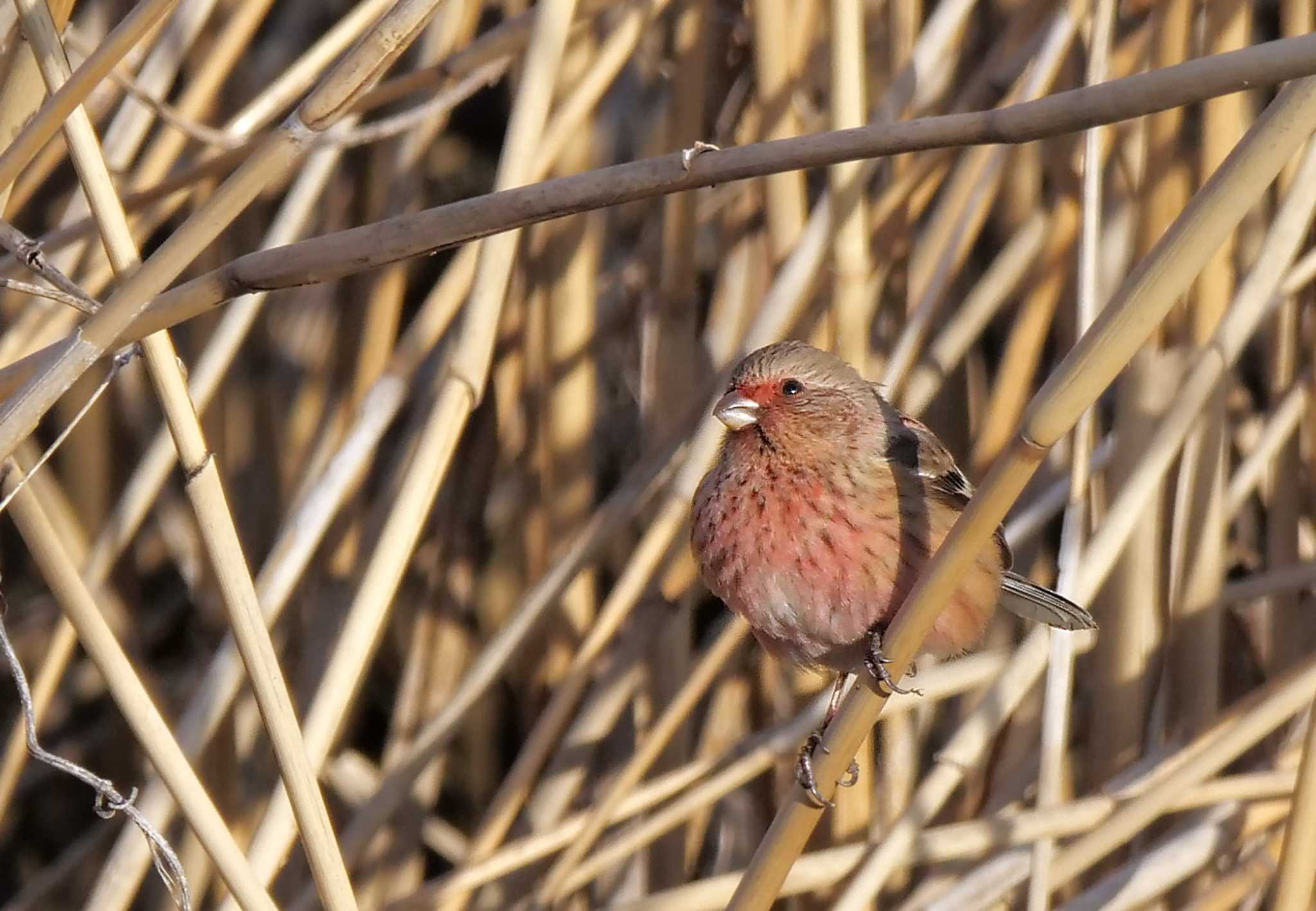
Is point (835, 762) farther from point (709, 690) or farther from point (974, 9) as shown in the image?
point (974, 9)

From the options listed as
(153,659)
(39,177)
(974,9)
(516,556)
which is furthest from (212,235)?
(153,659)

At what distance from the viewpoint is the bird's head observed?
2518 millimetres

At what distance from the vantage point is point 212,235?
1419 millimetres

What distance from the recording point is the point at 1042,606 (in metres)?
2.44

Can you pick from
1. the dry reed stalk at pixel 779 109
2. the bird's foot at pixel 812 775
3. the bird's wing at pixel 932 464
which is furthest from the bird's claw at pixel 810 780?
the dry reed stalk at pixel 779 109

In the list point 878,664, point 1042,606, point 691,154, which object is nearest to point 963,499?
point 1042,606

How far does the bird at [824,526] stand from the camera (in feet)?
7.92

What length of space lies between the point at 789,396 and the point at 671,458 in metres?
0.40

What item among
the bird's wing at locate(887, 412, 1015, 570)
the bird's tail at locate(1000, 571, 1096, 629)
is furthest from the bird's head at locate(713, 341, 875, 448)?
the bird's tail at locate(1000, 571, 1096, 629)

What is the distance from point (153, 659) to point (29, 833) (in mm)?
541

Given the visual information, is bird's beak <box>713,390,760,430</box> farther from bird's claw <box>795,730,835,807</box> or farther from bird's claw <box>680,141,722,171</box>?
bird's claw <box>680,141,722,171</box>

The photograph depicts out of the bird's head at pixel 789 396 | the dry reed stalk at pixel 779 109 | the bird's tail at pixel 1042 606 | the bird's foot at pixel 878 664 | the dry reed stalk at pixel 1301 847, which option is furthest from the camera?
the dry reed stalk at pixel 779 109

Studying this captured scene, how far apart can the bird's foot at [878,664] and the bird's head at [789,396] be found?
367mm

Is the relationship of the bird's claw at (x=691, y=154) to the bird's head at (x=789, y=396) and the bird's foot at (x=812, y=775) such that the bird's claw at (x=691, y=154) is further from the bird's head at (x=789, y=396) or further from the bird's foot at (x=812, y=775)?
the bird's head at (x=789, y=396)
